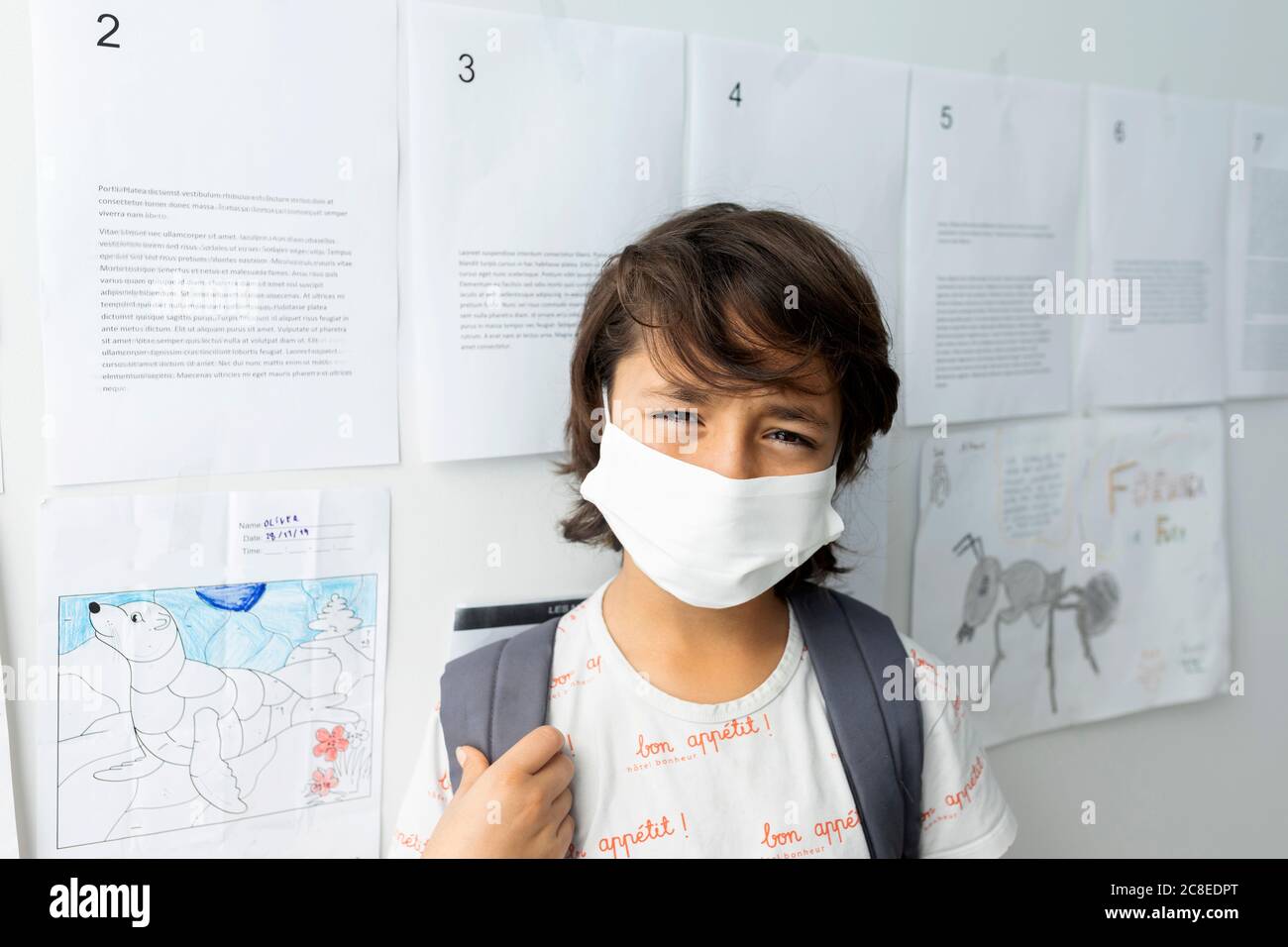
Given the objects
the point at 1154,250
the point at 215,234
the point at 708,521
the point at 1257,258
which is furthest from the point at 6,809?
the point at 1257,258

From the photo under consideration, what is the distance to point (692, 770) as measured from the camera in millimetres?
676

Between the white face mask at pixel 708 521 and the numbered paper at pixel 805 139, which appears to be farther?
the numbered paper at pixel 805 139

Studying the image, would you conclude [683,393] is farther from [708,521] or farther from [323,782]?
[323,782]

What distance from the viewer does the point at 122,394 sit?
2.29 feet

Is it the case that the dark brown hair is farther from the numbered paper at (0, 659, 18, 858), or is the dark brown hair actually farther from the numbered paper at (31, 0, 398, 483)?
the numbered paper at (0, 659, 18, 858)

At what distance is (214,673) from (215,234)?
36 cm

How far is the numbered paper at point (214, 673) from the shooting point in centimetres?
71

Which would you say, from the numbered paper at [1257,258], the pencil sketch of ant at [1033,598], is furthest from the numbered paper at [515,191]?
the numbered paper at [1257,258]

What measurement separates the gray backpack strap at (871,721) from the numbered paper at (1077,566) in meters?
0.28

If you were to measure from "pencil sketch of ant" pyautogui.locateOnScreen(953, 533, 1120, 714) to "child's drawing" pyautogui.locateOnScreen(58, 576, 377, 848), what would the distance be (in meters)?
0.67

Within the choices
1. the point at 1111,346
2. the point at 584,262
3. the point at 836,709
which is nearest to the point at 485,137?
the point at 584,262

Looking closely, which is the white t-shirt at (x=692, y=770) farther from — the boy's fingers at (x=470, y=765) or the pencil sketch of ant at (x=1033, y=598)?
the pencil sketch of ant at (x=1033, y=598)

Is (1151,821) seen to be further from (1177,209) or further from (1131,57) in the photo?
(1131,57)

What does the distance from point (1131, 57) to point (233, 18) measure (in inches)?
37.8
